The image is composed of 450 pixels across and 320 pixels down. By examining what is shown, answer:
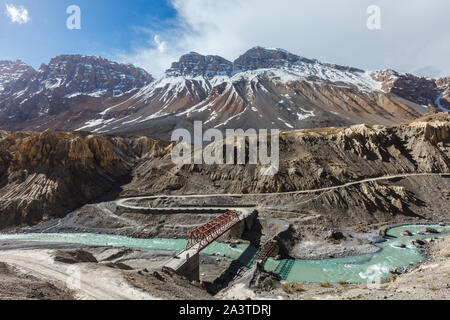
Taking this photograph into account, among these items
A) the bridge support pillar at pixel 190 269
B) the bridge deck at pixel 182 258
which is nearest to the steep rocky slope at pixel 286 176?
the bridge deck at pixel 182 258

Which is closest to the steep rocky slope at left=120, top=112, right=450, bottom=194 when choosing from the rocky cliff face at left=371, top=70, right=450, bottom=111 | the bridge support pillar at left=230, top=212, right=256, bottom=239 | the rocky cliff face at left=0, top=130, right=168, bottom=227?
the rocky cliff face at left=0, top=130, right=168, bottom=227

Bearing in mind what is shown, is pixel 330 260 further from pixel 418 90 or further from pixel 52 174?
pixel 418 90

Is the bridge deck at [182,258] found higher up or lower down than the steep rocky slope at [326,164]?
lower down

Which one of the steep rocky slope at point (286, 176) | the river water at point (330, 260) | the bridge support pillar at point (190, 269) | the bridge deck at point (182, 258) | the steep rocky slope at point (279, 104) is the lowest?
the river water at point (330, 260)

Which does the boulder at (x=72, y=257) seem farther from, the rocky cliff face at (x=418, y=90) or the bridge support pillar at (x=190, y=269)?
the rocky cliff face at (x=418, y=90)

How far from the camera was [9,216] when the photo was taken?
3759 cm

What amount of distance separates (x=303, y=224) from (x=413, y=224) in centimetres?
1608

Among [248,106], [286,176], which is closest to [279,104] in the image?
[248,106]

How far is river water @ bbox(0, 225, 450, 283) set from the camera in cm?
2170

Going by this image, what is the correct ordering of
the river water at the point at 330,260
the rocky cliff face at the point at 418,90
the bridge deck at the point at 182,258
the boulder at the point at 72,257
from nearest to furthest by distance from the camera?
1. the bridge deck at the point at 182,258
2. the boulder at the point at 72,257
3. the river water at the point at 330,260
4. the rocky cliff face at the point at 418,90

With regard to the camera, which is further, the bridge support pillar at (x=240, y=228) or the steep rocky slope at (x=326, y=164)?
the steep rocky slope at (x=326, y=164)

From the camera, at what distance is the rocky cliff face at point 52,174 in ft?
130

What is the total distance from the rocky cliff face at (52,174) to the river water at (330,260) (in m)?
6.95

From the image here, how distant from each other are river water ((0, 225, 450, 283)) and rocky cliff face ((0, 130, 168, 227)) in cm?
695
